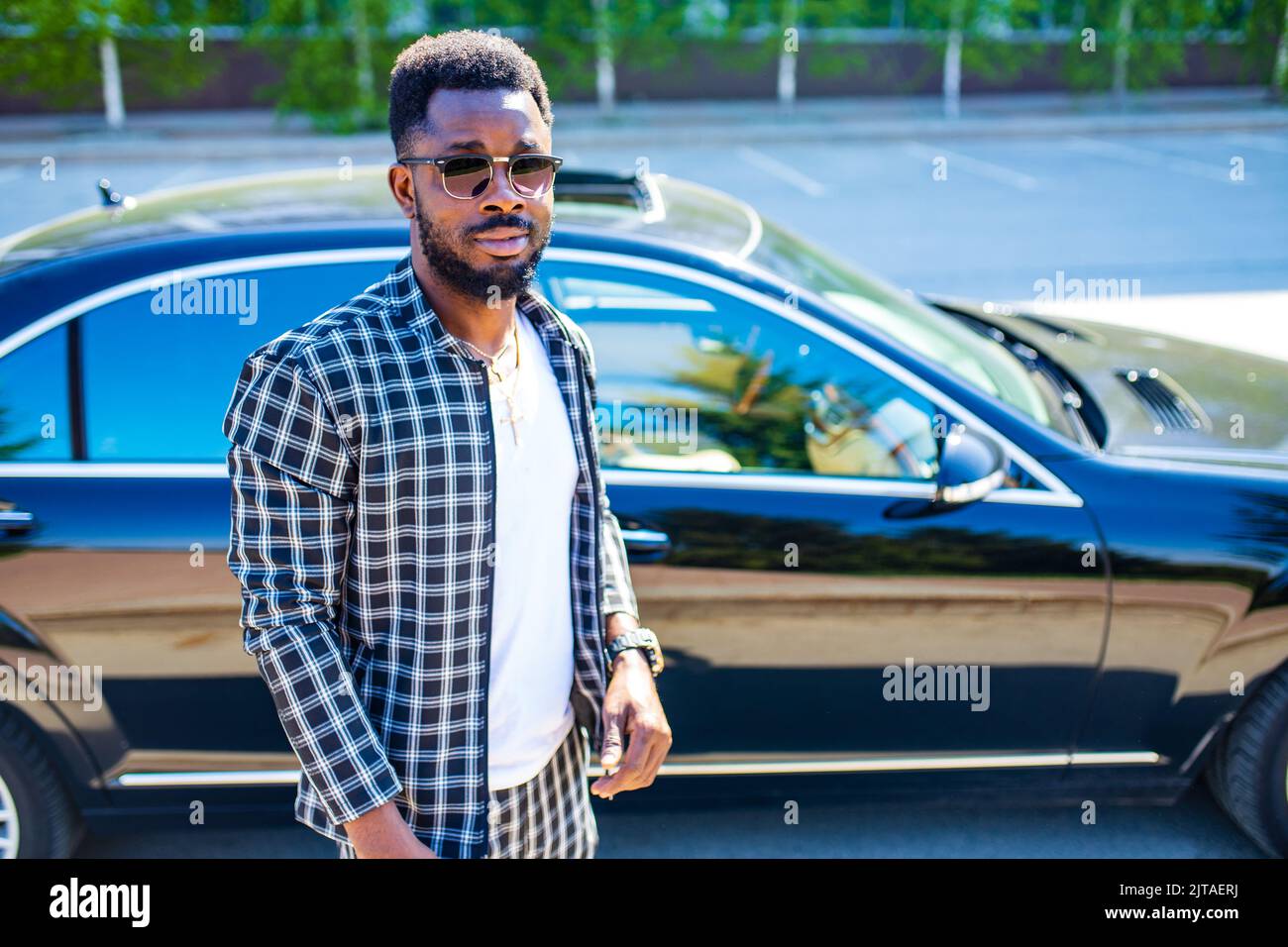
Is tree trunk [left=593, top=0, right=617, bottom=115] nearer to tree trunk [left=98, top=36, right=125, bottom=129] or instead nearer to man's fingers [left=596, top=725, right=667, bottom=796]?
tree trunk [left=98, top=36, right=125, bottom=129]

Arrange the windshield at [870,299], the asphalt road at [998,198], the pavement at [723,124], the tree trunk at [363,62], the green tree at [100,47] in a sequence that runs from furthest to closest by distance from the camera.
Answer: the tree trunk at [363,62]
the green tree at [100,47]
the pavement at [723,124]
the asphalt road at [998,198]
the windshield at [870,299]

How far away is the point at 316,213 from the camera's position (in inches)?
122

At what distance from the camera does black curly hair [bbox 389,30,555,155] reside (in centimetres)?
179

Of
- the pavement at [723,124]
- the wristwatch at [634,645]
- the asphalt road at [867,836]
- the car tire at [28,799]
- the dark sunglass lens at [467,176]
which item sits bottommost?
the asphalt road at [867,836]

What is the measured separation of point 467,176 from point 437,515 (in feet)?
1.56

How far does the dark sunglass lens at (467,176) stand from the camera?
1.77m

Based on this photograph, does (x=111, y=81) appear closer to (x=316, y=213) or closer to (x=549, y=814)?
(x=316, y=213)

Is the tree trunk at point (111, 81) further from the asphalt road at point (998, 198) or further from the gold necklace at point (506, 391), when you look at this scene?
the gold necklace at point (506, 391)

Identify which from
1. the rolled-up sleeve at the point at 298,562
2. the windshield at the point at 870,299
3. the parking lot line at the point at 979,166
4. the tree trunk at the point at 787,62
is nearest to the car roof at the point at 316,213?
the windshield at the point at 870,299

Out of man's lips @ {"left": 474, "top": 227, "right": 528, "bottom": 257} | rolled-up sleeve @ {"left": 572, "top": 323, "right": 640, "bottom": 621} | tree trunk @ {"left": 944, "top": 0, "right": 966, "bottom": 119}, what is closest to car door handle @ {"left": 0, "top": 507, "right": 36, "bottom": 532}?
rolled-up sleeve @ {"left": 572, "top": 323, "right": 640, "bottom": 621}

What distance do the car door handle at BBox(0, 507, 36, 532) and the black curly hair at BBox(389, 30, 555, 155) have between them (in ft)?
4.69

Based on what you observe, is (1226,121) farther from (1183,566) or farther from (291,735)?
(291,735)

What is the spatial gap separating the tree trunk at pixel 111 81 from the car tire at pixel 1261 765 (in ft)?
51.9
